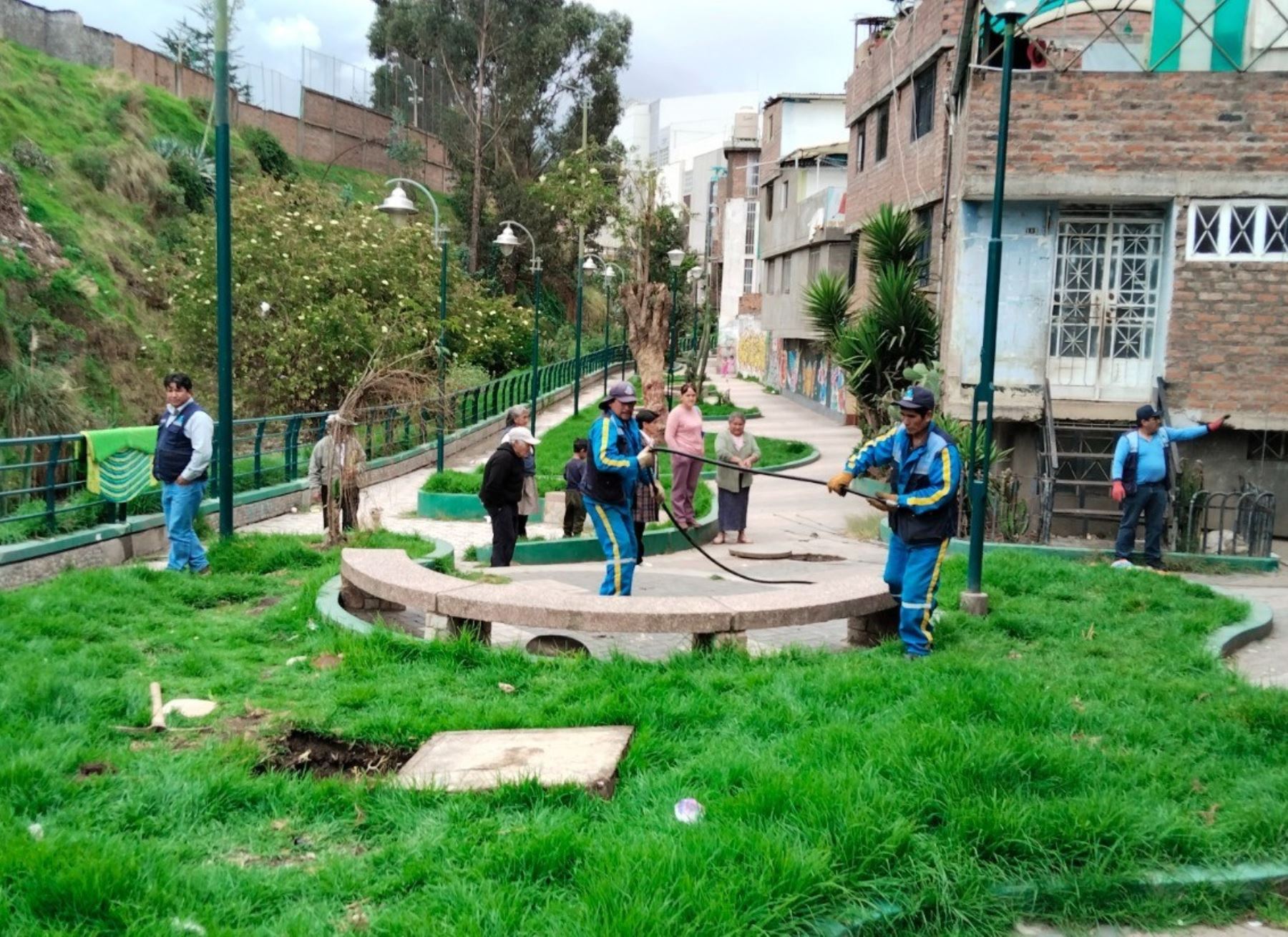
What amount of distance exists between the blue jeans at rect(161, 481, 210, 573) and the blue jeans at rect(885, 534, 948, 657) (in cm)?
566

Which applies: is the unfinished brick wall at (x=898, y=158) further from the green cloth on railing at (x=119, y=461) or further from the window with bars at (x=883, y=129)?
the green cloth on railing at (x=119, y=461)

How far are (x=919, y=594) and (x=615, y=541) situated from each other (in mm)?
2453

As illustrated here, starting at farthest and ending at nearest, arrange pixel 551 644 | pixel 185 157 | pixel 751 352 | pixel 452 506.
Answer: pixel 751 352, pixel 185 157, pixel 452 506, pixel 551 644

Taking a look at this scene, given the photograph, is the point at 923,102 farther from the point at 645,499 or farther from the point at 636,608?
the point at 636,608

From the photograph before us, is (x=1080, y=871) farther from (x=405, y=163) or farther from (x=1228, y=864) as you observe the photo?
(x=405, y=163)

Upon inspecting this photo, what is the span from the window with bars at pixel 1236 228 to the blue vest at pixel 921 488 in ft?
30.2

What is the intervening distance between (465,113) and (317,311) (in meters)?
29.0

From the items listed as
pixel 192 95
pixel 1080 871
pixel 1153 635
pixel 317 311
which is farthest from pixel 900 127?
pixel 192 95

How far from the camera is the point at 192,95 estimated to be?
4209cm

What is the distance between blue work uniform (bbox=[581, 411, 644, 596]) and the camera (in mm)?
8234

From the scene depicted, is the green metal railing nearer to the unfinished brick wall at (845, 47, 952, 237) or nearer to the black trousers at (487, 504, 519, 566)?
the black trousers at (487, 504, 519, 566)

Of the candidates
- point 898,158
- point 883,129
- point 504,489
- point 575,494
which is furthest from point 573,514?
point 883,129

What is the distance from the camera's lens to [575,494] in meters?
12.7

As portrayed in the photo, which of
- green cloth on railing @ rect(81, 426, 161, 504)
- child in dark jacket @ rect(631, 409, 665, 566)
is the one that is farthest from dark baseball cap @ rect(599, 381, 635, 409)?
green cloth on railing @ rect(81, 426, 161, 504)
